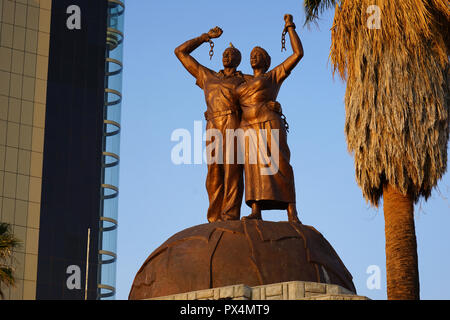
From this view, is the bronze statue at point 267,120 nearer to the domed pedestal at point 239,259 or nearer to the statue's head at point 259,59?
the statue's head at point 259,59

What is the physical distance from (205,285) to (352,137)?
16.7ft

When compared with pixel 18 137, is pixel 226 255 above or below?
below

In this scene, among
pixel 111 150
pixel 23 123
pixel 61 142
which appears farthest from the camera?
pixel 111 150

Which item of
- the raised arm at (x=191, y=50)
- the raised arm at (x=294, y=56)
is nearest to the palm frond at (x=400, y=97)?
the raised arm at (x=294, y=56)

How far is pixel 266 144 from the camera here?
55.8 feet

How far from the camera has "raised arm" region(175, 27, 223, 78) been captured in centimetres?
1814

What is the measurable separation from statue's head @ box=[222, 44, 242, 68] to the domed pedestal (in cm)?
309

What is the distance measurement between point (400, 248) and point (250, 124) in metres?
3.20

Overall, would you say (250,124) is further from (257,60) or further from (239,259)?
(239,259)

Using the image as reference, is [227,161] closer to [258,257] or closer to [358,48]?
[258,257]

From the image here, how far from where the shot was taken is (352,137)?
18.9m

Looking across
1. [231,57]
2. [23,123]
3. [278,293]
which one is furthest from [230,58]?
[23,123]
